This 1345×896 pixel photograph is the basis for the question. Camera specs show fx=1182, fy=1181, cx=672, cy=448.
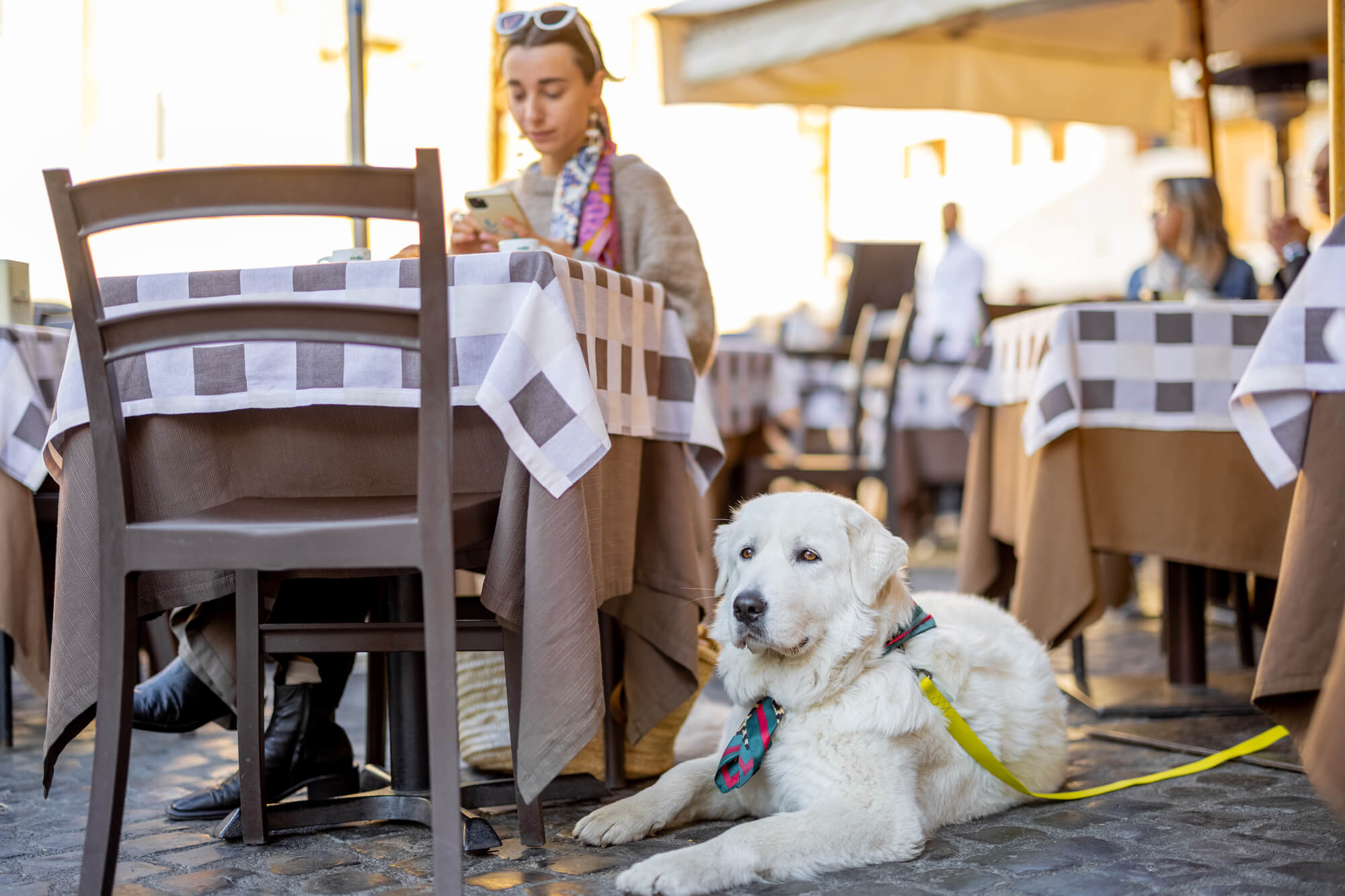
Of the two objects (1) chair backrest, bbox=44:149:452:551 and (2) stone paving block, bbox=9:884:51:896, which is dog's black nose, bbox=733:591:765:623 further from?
(2) stone paving block, bbox=9:884:51:896

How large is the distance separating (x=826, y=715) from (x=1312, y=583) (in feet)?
3.13

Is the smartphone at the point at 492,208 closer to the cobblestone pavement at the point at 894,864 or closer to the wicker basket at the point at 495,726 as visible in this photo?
the wicker basket at the point at 495,726

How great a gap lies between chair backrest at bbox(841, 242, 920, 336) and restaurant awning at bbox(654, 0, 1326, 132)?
47.9 inches

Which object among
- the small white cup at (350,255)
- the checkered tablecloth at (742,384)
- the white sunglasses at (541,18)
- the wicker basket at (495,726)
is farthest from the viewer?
the checkered tablecloth at (742,384)

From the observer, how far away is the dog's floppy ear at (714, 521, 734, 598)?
8.54 ft

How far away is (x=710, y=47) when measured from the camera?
570 centimetres

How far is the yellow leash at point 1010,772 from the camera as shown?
259 centimetres

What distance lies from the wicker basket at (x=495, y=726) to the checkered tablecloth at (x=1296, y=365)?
1.49m

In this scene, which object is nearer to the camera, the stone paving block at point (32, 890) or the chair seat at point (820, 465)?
the stone paving block at point (32, 890)

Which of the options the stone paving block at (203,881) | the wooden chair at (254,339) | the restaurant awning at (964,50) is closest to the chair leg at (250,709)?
Result: the stone paving block at (203,881)

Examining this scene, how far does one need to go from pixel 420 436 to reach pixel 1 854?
1.43 meters

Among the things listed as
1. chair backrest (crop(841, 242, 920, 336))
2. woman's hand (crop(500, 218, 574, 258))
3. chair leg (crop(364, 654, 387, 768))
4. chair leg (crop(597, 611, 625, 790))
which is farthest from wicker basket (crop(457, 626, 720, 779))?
chair backrest (crop(841, 242, 920, 336))

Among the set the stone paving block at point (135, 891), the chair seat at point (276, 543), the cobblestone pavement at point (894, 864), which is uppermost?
the chair seat at point (276, 543)

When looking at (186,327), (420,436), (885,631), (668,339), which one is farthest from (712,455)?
(186,327)
